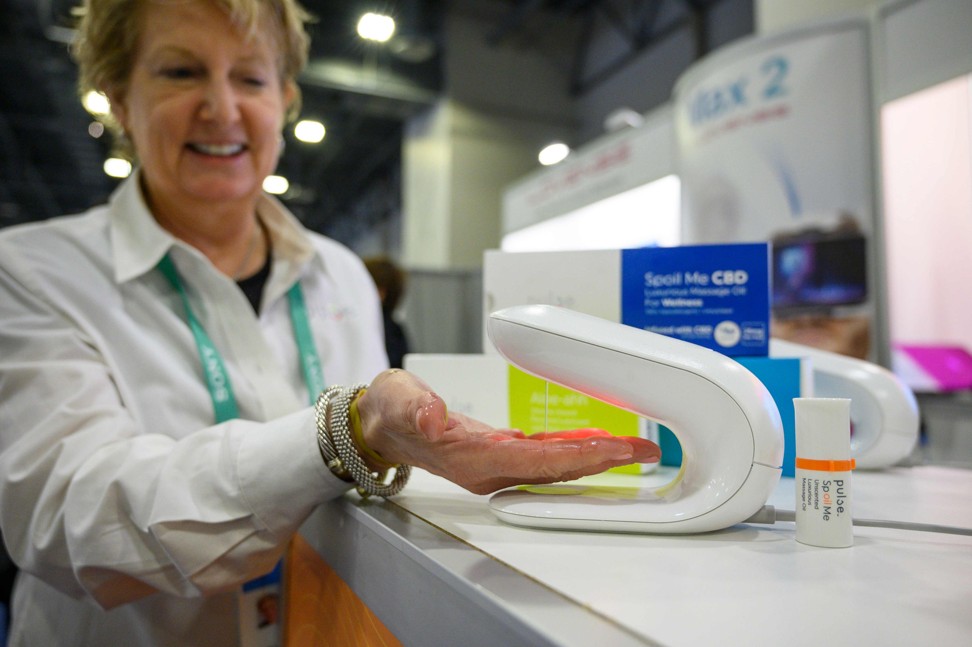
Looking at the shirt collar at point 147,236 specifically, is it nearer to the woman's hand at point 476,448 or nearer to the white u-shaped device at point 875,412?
the woman's hand at point 476,448

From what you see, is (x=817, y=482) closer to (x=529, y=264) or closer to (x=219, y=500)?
(x=529, y=264)

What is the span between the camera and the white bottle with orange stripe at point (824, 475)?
0.55 m

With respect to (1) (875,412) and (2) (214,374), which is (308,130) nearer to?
(2) (214,374)

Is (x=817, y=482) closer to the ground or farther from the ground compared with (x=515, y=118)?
closer to the ground

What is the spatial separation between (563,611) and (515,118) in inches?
289

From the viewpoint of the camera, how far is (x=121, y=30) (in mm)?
1092

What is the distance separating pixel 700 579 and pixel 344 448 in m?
0.38

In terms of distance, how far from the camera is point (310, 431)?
711 millimetres

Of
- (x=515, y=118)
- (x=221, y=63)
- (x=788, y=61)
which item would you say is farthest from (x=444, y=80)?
(x=221, y=63)

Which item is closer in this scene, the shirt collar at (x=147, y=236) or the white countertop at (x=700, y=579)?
the white countertop at (x=700, y=579)

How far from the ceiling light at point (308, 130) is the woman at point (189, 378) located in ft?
19.7

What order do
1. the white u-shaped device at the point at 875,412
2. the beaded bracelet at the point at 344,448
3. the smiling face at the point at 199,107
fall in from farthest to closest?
the smiling face at the point at 199,107
the white u-shaped device at the point at 875,412
the beaded bracelet at the point at 344,448

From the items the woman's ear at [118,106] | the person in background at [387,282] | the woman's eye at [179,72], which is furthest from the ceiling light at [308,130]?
the woman's eye at [179,72]

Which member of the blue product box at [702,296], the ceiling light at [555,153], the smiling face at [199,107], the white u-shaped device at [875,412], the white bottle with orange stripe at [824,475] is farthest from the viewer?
the ceiling light at [555,153]
